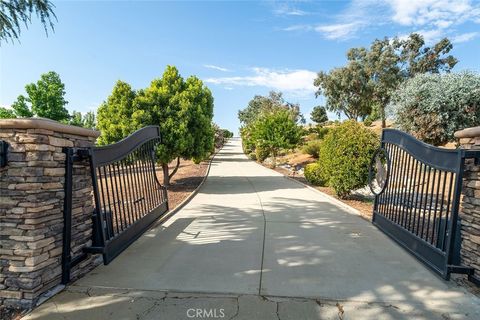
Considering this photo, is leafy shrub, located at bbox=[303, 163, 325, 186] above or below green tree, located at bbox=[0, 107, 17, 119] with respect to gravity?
below

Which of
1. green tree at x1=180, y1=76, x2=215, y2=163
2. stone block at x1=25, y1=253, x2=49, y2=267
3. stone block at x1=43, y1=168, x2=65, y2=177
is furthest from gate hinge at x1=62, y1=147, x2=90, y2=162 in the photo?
green tree at x1=180, y1=76, x2=215, y2=163

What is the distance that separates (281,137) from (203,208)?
1160 centimetres

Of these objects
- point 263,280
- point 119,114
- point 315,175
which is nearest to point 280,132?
point 315,175

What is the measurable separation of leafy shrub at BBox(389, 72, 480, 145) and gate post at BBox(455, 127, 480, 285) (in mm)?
7481

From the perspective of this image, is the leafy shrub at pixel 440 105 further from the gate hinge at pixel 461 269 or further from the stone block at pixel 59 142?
the stone block at pixel 59 142

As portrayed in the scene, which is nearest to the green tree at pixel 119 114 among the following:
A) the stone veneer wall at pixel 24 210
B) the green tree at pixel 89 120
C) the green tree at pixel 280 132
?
the stone veneer wall at pixel 24 210

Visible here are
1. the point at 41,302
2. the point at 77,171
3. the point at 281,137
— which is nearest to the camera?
the point at 41,302

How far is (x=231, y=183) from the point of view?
1281cm

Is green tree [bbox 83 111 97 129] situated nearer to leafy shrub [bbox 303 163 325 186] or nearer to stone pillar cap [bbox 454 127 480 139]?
leafy shrub [bbox 303 163 325 186]

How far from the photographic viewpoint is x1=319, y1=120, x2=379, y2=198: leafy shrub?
830cm

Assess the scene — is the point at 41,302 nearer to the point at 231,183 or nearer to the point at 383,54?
the point at 231,183

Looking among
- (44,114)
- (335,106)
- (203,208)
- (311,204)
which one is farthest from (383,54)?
(44,114)

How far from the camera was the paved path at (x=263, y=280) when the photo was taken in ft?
9.78

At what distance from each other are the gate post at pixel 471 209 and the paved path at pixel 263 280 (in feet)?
1.41
